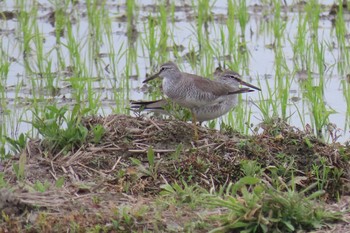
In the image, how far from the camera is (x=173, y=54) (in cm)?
1112

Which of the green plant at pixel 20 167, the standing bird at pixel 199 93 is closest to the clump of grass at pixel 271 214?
the green plant at pixel 20 167

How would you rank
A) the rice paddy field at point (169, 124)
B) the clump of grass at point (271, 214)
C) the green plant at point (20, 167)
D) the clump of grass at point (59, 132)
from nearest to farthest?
the clump of grass at point (271, 214) < the rice paddy field at point (169, 124) < the green plant at point (20, 167) < the clump of grass at point (59, 132)

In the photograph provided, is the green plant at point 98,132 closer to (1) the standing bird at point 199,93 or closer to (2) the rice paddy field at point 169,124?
(2) the rice paddy field at point 169,124

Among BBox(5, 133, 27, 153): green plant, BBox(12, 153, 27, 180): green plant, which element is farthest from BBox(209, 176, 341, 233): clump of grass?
BBox(5, 133, 27, 153): green plant

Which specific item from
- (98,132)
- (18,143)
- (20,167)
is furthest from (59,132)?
(20,167)

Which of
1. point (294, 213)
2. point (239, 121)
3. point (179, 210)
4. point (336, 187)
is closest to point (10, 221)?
point (179, 210)

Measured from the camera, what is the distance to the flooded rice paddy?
9562mm

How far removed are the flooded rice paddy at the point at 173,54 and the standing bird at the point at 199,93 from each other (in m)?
0.43

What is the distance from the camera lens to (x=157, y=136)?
Answer: 7.48 meters

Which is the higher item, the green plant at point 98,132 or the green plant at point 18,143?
the green plant at point 98,132

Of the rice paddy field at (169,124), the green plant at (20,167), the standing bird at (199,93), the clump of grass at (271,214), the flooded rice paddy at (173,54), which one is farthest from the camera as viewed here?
the flooded rice paddy at (173,54)

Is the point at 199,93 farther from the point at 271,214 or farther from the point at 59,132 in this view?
the point at 271,214

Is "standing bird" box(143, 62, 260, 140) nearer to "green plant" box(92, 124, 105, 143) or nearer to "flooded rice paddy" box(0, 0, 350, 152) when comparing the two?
"flooded rice paddy" box(0, 0, 350, 152)

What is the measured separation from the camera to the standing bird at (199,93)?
8.36 m
